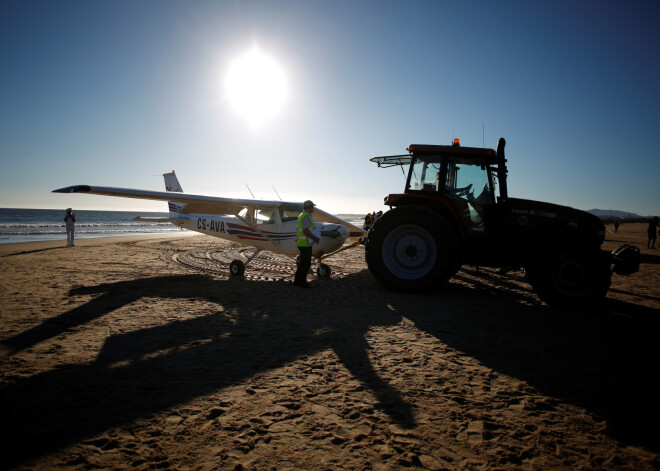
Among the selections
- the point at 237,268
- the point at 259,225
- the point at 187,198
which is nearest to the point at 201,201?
the point at 187,198

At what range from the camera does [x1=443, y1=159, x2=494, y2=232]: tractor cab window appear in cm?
604

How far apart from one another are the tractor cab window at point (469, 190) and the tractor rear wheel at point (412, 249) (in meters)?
0.55

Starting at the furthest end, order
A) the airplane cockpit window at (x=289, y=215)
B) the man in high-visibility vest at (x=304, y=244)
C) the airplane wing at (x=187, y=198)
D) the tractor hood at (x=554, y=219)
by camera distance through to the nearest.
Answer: the airplane cockpit window at (x=289, y=215)
the man in high-visibility vest at (x=304, y=244)
the airplane wing at (x=187, y=198)
the tractor hood at (x=554, y=219)

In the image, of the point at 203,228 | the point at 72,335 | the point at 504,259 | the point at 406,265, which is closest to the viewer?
the point at 72,335

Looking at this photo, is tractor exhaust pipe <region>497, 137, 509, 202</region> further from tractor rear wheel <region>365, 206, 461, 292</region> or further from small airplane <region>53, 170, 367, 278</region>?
small airplane <region>53, 170, 367, 278</region>

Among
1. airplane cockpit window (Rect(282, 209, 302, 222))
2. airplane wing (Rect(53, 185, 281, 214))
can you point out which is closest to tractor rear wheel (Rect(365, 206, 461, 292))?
→ airplane cockpit window (Rect(282, 209, 302, 222))

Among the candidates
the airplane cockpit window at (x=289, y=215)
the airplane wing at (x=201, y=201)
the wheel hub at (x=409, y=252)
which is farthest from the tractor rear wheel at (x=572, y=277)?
the airplane cockpit window at (x=289, y=215)

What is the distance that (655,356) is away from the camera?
331 cm

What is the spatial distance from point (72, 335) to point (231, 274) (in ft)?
15.6

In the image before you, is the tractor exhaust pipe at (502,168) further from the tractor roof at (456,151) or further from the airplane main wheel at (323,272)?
the airplane main wheel at (323,272)

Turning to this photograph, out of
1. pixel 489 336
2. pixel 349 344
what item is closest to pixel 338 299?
pixel 349 344

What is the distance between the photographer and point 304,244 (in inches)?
286

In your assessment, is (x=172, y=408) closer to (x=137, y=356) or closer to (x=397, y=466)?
(x=137, y=356)

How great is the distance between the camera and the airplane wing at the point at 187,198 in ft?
20.9
